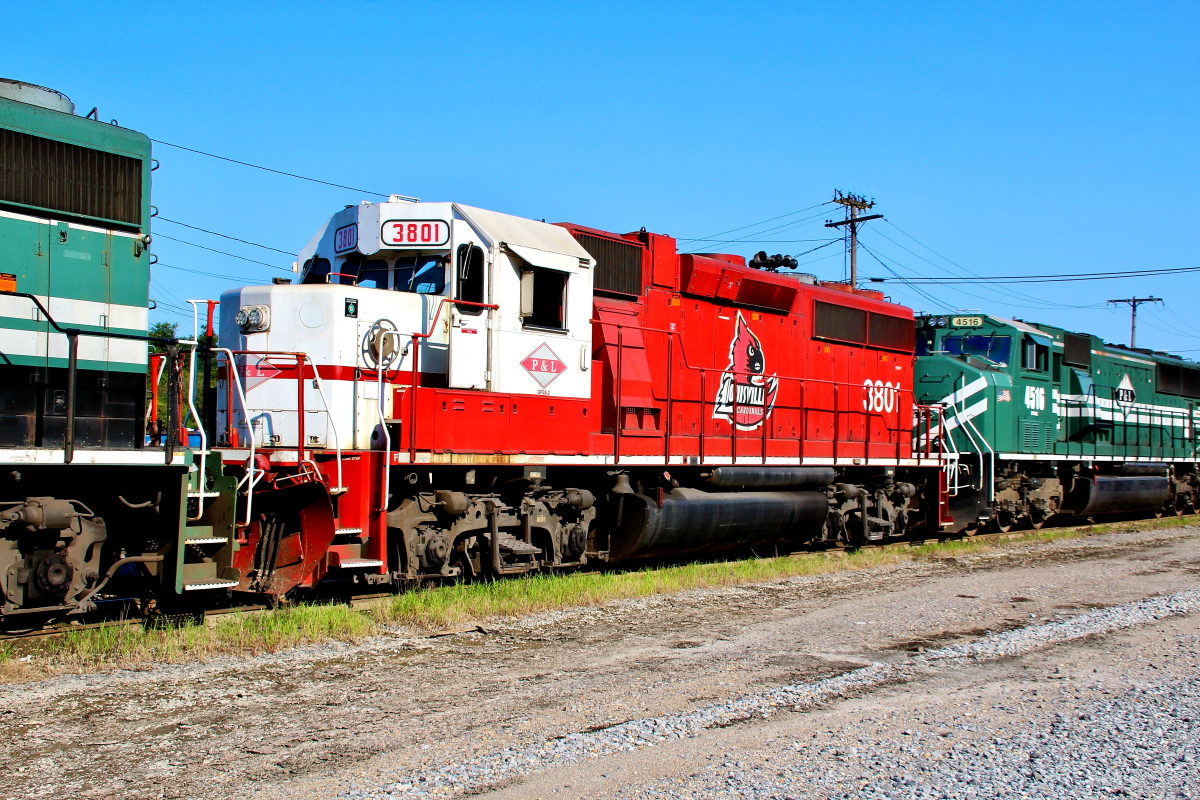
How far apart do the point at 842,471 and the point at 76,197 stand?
10.2 m

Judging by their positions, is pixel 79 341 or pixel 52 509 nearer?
pixel 52 509

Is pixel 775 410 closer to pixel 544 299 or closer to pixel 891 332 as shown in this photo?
pixel 891 332

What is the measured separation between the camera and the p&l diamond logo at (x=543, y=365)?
9.48 m

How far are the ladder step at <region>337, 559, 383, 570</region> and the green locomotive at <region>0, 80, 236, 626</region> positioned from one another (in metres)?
0.96

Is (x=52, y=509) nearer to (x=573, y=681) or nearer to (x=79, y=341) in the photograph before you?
(x=79, y=341)

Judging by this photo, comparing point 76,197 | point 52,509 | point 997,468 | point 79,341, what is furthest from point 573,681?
point 997,468

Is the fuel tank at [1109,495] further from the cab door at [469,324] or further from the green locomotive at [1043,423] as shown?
the cab door at [469,324]

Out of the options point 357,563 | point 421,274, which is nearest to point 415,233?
point 421,274

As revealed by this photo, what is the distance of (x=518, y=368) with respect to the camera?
9.38 metres

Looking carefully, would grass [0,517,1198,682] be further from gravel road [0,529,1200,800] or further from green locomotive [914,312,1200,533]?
green locomotive [914,312,1200,533]

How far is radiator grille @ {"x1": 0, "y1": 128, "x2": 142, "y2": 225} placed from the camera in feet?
22.5

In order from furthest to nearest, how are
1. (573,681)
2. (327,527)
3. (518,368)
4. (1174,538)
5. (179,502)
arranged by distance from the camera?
(1174,538) < (518,368) < (327,527) < (179,502) < (573,681)

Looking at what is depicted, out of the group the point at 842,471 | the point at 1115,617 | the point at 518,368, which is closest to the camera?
the point at 1115,617

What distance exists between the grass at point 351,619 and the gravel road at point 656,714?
0.82 ft
